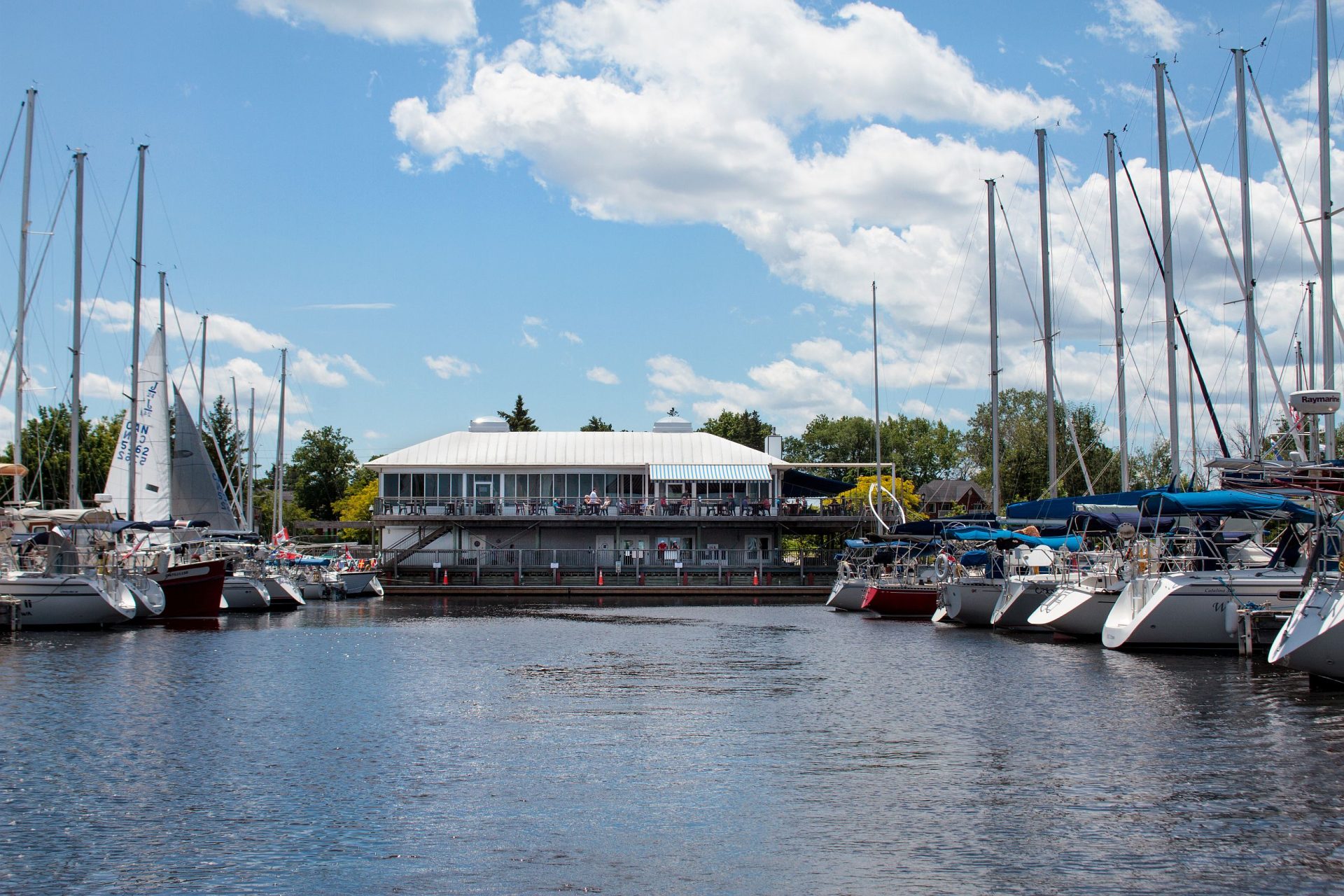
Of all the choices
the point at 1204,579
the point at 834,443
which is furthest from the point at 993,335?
the point at 834,443

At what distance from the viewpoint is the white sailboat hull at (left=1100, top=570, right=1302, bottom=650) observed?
86.9ft

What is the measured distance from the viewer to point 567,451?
2980 inches

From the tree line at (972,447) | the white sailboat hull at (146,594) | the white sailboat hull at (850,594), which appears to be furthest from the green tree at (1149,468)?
the white sailboat hull at (146,594)

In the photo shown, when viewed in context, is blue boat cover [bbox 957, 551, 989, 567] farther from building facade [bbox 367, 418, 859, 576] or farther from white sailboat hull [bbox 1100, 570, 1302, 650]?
building facade [bbox 367, 418, 859, 576]

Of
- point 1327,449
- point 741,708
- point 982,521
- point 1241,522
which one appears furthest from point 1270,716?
point 982,521

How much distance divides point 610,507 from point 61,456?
35343 mm

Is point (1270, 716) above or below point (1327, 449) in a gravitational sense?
below

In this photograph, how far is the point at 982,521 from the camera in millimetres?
42812

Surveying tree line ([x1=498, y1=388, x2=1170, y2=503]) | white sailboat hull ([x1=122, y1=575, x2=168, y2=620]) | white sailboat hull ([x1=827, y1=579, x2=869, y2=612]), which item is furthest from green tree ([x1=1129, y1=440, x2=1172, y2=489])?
white sailboat hull ([x1=122, y1=575, x2=168, y2=620])

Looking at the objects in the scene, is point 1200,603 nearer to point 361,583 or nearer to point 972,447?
point 361,583

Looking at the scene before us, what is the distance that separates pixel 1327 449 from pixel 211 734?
25631 millimetres

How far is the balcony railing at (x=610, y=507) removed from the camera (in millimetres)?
70375

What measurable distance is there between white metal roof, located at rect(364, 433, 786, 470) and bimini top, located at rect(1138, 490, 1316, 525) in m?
45.4

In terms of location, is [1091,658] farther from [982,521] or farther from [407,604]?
[407,604]
